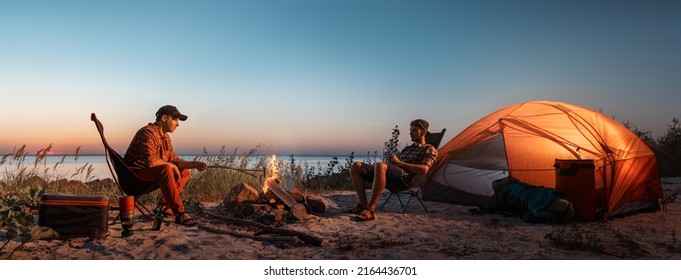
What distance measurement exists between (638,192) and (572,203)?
1254mm

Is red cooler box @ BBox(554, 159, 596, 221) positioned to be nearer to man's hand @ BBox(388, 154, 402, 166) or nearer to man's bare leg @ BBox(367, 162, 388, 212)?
man's hand @ BBox(388, 154, 402, 166)

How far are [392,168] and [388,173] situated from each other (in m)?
0.08

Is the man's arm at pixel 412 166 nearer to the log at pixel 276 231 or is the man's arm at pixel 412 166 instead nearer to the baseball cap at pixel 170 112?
the log at pixel 276 231

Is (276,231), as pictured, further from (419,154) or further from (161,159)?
(419,154)

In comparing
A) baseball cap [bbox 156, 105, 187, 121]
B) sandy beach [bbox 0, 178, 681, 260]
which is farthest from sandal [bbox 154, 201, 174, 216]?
baseball cap [bbox 156, 105, 187, 121]

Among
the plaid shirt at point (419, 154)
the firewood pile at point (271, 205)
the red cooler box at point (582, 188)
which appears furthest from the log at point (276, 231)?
the red cooler box at point (582, 188)

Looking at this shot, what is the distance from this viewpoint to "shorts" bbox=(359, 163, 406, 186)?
5973 millimetres

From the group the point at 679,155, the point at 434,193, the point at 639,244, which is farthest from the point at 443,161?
the point at 679,155

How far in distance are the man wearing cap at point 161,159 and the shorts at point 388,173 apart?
1.84 metres

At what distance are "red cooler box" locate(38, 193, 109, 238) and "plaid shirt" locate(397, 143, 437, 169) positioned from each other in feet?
10.7

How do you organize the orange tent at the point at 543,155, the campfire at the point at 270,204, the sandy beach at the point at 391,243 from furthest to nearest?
the orange tent at the point at 543,155 < the campfire at the point at 270,204 < the sandy beach at the point at 391,243

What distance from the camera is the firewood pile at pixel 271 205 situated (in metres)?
5.40

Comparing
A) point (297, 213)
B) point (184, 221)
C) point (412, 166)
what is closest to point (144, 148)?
point (184, 221)

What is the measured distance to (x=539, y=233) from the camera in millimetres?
4996
